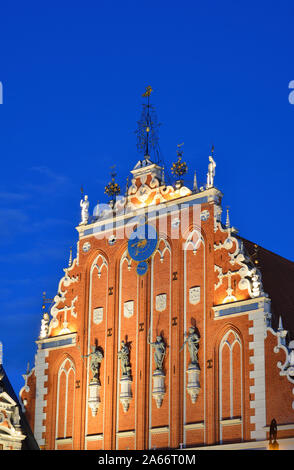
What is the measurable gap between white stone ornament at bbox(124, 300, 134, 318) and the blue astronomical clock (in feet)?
3.63

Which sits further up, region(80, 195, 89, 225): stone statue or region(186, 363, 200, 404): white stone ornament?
region(80, 195, 89, 225): stone statue

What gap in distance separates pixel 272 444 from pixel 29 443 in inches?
448

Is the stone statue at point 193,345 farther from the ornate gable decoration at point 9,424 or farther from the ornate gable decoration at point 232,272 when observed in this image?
the ornate gable decoration at point 9,424

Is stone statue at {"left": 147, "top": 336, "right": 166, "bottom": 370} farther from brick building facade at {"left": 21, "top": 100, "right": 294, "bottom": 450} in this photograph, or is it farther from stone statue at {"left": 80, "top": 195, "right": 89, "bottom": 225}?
stone statue at {"left": 80, "top": 195, "right": 89, "bottom": 225}

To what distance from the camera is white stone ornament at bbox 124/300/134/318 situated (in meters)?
40.0

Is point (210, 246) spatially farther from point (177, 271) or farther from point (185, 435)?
point (185, 435)

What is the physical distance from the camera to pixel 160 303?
39.2 meters

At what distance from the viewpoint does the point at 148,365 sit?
38.9 metres

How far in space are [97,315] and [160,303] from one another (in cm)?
300

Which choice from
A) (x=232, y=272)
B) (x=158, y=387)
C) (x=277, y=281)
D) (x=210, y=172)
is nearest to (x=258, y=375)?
(x=232, y=272)

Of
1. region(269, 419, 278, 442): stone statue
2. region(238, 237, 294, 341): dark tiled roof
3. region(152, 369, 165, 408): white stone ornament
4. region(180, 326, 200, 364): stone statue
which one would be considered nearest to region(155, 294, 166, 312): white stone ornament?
region(180, 326, 200, 364): stone statue

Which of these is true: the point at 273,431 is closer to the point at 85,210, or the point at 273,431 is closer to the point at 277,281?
the point at 277,281
